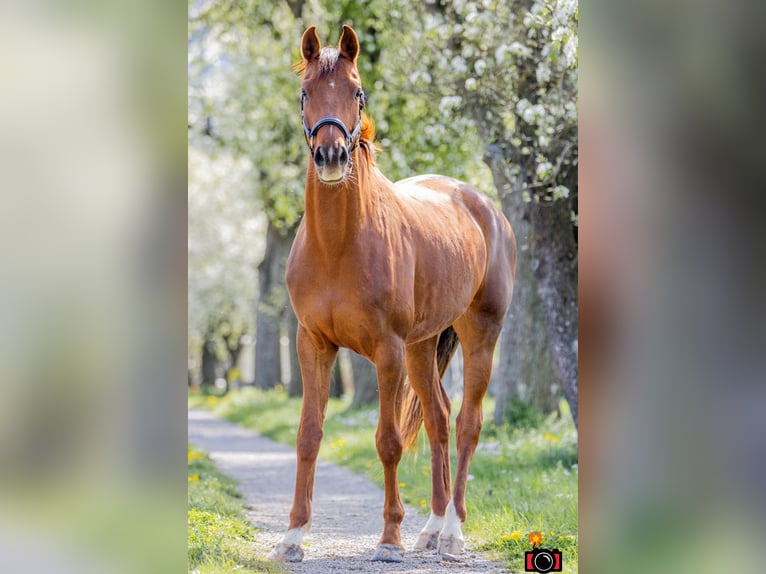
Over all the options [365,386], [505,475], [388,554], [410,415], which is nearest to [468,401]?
[410,415]

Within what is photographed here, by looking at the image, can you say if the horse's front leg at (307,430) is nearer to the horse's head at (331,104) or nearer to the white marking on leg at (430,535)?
the white marking on leg at (430,535)

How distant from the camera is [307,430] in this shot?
16.6 ft

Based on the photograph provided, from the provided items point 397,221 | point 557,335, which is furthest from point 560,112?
point 397,221

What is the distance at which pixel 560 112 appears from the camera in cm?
818

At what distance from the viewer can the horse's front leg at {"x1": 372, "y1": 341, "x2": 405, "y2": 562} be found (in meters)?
5.04

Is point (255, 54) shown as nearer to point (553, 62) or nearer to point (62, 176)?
point (553, 62)

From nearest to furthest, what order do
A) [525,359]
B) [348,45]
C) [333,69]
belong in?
[333,69], [348,45], [525,359]

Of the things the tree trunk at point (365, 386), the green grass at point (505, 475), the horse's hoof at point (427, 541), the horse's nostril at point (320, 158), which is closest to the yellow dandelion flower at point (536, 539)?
the green grass at point (505, 475)

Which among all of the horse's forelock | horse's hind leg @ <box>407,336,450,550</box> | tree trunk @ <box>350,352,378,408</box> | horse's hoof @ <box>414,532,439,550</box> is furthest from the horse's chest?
tree trunk @ <box>350,352,378,408</box>

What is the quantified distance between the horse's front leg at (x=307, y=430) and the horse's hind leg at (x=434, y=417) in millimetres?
920

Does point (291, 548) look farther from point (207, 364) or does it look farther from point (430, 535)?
point (207, 364)

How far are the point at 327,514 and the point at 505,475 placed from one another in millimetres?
1586

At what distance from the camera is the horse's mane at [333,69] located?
4.68 m

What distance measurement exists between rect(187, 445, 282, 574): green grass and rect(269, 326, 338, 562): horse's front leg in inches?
7.7
